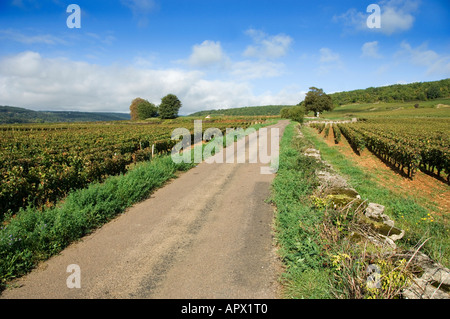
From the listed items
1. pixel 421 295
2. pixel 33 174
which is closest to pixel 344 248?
pixel 421 295

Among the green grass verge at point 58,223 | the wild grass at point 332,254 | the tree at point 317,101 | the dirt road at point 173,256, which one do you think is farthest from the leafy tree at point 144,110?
the wild grass at point 332,254

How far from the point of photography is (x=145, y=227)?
579 cm

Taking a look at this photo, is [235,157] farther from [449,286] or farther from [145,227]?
[449,286]

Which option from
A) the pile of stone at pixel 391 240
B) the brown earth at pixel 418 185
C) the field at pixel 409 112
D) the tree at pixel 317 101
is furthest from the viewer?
the tree at pixel 317 101

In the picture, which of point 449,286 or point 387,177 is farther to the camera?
point 387,177

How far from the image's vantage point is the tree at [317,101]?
84.8 m

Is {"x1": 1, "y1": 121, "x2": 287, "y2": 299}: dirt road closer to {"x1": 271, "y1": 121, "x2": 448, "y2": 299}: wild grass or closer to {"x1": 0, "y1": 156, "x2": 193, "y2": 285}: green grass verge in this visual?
{"x1": 0, "y1": 156, "x2": 193, "y2": 285}: green grass verge

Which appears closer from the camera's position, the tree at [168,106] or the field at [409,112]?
the field at [409,112]

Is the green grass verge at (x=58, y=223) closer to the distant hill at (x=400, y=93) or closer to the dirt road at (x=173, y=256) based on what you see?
the dirt road at (x=173, y=256)

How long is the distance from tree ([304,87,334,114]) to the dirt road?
8754cm

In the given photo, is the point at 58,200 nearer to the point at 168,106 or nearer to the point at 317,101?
the point at 168,106

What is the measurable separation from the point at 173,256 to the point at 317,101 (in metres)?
91.8

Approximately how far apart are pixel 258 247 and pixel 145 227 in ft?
9.77

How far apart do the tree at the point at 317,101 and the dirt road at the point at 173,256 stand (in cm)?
8754
